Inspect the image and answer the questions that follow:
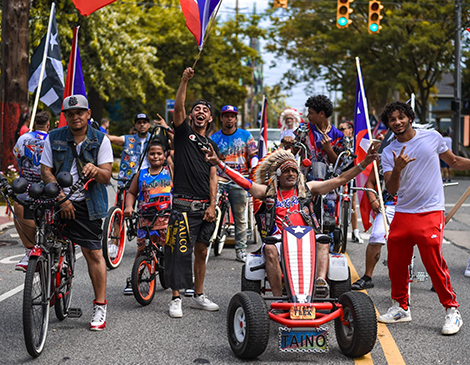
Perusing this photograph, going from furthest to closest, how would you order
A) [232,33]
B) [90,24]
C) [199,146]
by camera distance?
[232,33] < [90,24] < [199,146]

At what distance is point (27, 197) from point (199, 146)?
71.1 inches

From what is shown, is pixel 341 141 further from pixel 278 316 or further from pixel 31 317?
pixel 31 317

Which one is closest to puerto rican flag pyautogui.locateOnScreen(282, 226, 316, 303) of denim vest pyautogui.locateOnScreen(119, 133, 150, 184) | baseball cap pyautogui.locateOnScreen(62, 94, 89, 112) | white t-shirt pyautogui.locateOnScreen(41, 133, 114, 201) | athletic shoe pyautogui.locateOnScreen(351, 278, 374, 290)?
white t-shirt pyautogui.locateOnScreen(41, 133, 114, 201)

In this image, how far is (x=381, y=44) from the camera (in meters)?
31.3

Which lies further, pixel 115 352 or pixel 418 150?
pixel 418 150

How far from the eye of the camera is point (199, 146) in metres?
6.33

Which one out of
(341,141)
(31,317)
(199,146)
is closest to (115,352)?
(31,317)

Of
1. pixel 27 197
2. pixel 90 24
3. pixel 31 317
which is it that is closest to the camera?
pixel 31 317

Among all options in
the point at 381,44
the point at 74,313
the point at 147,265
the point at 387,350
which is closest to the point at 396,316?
the point at 387,350

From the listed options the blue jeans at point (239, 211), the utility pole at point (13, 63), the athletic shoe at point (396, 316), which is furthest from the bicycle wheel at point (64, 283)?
the utility pole at point (13, 63)

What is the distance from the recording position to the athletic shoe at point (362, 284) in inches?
288

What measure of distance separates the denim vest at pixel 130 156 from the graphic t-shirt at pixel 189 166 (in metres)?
3.05

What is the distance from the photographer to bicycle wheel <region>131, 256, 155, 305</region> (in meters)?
6.32

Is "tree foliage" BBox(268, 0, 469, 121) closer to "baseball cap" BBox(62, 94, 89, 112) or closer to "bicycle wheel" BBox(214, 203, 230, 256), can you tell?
"bicycle wheel" BBox(214, 203, 230, 256)
